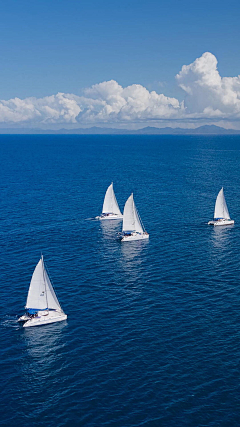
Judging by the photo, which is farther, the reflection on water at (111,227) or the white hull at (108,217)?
the white hull at (108,217)

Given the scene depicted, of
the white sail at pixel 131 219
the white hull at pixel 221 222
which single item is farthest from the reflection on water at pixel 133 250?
the white hull at pixel 221 222

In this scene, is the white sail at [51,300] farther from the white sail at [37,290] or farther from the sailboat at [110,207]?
the sailboat at [110,207]

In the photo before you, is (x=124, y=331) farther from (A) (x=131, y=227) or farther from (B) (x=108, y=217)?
(B) (x=108, y=217)

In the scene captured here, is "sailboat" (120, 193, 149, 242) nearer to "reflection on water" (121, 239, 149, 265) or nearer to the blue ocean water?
"reflection on water" (121, 239, 149, 265)

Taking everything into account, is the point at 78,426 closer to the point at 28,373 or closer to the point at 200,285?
the point at 28,373

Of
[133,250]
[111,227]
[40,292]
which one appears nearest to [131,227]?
[133,250]

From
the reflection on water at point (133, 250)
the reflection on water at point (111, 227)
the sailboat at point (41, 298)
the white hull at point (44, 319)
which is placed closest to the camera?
the white hull at point (44, 319)

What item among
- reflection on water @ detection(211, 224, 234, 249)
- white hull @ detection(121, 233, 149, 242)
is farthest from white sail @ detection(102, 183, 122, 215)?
reflection on water @ detection(211, 224, 234, 249)
